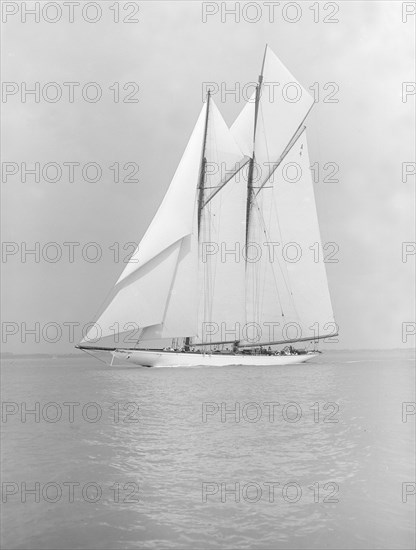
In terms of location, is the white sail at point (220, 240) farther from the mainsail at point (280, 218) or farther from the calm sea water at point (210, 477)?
the calm sea water at point (210, 477)

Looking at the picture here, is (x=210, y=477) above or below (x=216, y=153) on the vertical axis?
below

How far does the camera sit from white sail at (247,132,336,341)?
48.2m

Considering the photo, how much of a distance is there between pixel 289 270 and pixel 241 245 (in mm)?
4306

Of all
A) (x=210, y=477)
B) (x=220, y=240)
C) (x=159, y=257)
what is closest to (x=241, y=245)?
(x=220, y=240)

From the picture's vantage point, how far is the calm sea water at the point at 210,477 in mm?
8500

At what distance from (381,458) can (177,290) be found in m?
31.3

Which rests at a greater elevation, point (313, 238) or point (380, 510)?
point (313, 238)

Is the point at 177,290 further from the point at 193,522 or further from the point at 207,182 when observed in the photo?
the point at 193,522

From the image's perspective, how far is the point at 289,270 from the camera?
158 ft

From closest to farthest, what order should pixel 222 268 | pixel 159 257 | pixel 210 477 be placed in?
pixel 210 477, pixel 159 257, pixel 222 268

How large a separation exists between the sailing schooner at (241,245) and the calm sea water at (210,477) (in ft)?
69.3

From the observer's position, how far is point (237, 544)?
8016mm

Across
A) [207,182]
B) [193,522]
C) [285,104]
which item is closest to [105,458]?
[193,522]

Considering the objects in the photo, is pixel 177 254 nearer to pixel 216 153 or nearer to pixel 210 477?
pixel 216 153
